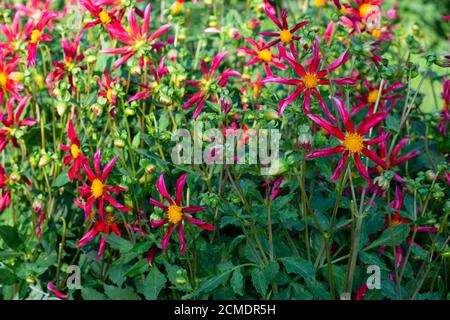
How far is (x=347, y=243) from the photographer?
1.52m

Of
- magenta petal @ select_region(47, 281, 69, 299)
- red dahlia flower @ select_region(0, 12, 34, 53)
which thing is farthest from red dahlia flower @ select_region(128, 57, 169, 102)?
magenta petal @ select_region(47, 281, 69, 299)

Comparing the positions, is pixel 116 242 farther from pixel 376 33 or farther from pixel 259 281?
pixel 376 33

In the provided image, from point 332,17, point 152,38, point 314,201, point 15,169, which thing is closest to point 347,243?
point 314,201

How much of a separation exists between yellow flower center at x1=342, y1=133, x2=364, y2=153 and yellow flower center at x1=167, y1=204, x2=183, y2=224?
31 cm

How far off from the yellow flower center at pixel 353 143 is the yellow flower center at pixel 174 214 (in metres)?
0.31

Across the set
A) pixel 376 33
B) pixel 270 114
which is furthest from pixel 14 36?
pixel 376 33

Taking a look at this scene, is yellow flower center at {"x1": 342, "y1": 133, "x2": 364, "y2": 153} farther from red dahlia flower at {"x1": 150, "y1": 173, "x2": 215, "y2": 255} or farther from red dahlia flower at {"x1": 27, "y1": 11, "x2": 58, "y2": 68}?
red dahlia flower at {"x1": 27, "y1": 11, "x2": 58, "y2": 68}

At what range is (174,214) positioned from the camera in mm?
1361

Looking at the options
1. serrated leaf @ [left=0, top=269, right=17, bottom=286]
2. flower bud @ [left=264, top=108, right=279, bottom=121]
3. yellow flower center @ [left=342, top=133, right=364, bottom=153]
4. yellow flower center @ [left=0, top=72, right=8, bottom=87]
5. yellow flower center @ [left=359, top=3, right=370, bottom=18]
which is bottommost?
serrated leaf @ [left=0, top=269, right=17, bottom=286]

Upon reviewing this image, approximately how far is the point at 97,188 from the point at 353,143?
19.2 inches

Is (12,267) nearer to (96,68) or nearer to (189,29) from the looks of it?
(96,68)

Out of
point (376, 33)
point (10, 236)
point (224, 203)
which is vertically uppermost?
point (376, 33)

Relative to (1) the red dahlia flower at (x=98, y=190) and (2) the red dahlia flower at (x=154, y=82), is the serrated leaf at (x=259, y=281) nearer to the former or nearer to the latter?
(1) the red dahlia flower at (x=98, y=190)

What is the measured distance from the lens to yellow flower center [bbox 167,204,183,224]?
136 cm
